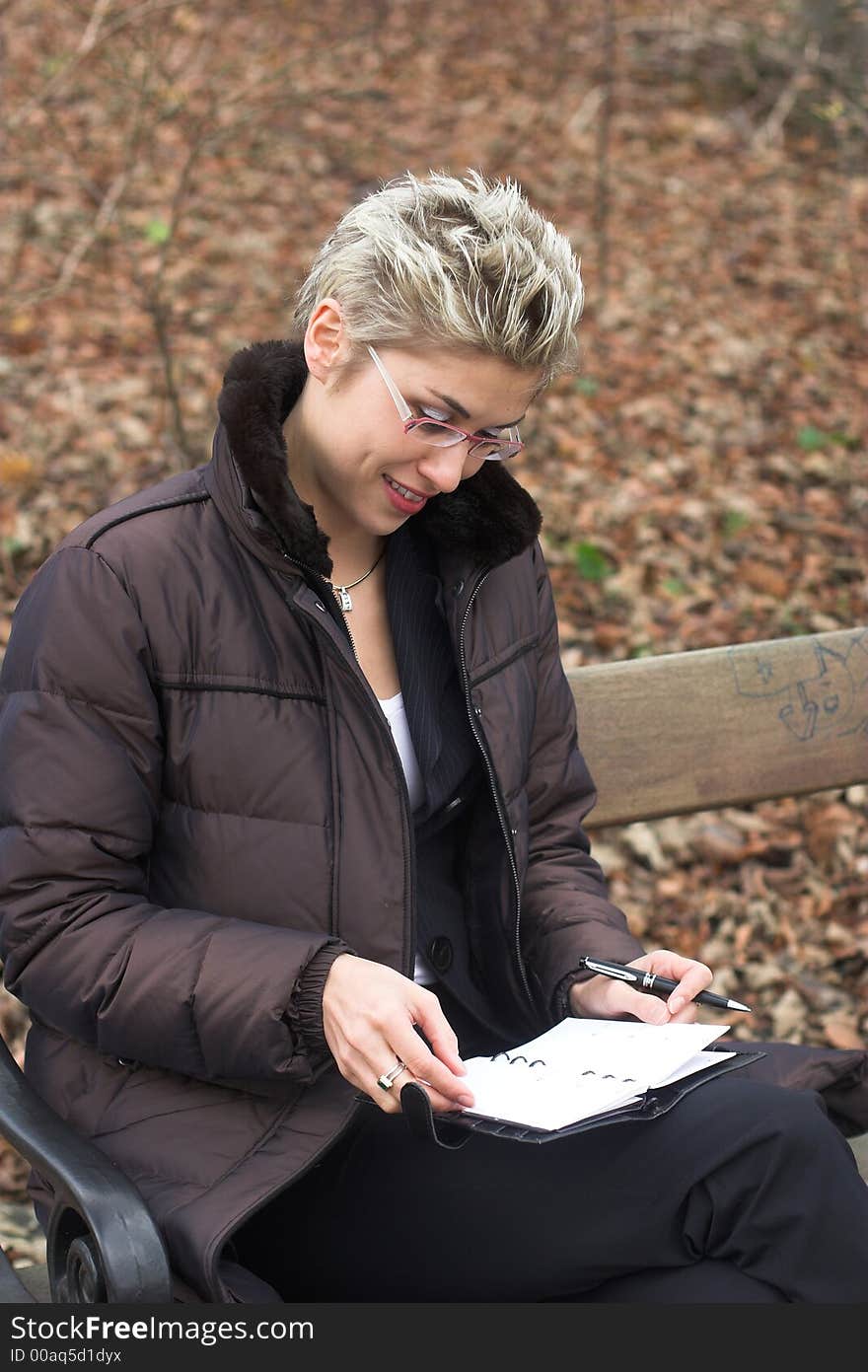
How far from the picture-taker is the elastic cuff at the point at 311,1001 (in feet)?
6.62

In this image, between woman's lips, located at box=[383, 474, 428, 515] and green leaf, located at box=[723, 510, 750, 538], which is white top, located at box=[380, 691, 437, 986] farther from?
green leaf, located at box=[723, 510, 750, 538]

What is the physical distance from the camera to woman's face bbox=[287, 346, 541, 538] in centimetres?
225

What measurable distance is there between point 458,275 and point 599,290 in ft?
19.9

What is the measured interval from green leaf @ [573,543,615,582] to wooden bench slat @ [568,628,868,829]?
248 cm

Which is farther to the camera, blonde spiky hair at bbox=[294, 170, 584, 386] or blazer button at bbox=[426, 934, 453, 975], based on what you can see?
blazer button at bbox=[426, 934, 453, 975]

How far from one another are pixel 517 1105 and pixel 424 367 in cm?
107

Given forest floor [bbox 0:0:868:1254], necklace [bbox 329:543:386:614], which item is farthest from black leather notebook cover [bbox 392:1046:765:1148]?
forest floor [bbox 0:0:868:1254]

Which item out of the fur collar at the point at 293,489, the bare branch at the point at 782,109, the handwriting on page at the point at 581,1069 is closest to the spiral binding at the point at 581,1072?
the handwriting on page at the point at 581,1069

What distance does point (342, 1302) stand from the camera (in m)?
2.18

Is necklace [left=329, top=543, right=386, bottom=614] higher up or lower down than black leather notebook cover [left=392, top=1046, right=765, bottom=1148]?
higher up

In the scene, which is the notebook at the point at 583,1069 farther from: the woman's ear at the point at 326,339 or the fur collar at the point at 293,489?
the woman's ear at the point at 326,339

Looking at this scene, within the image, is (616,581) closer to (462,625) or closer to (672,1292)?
(462,625)

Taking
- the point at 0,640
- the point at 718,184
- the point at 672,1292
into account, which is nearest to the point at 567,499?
the point at 0,640

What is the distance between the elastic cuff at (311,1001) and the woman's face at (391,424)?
751 millimetres
